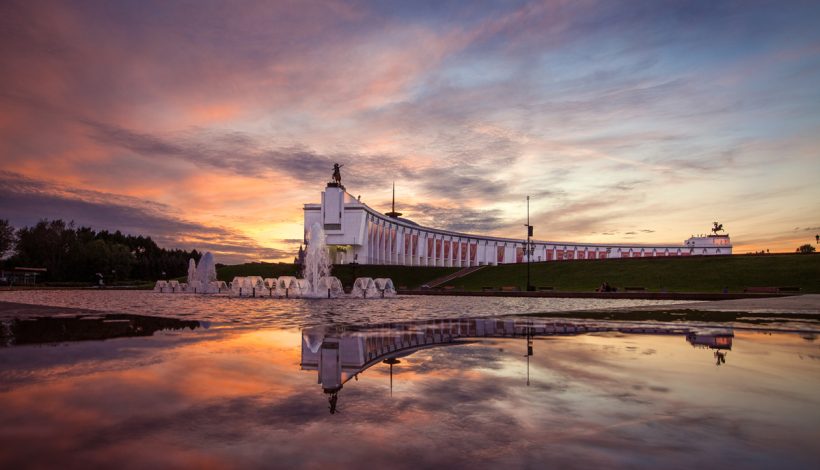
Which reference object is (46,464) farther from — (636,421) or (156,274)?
(156,274)

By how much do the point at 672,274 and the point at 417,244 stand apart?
241 feet

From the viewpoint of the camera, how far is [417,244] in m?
123

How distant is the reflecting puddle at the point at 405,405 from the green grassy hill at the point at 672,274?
44.5 m

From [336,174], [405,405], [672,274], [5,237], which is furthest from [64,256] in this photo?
[405,405]

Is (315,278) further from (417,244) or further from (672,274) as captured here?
(417,244)

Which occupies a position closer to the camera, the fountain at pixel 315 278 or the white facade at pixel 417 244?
the fountain at pixel 315 278

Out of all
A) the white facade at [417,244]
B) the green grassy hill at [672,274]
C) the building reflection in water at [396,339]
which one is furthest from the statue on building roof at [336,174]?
the building reflection in water at [396,339]

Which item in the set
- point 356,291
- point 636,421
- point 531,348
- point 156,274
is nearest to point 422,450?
point 636,421

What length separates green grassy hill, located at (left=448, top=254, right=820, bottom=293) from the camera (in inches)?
1895

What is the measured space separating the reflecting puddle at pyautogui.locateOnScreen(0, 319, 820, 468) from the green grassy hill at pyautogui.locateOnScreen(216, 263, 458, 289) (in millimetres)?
53861

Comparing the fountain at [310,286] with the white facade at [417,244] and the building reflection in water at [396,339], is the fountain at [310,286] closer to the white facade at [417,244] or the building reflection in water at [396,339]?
the building reflection in water at [396,339]

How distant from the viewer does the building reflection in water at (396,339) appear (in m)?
6.86

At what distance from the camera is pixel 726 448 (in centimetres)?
368

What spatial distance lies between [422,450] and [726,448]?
2217 mm
